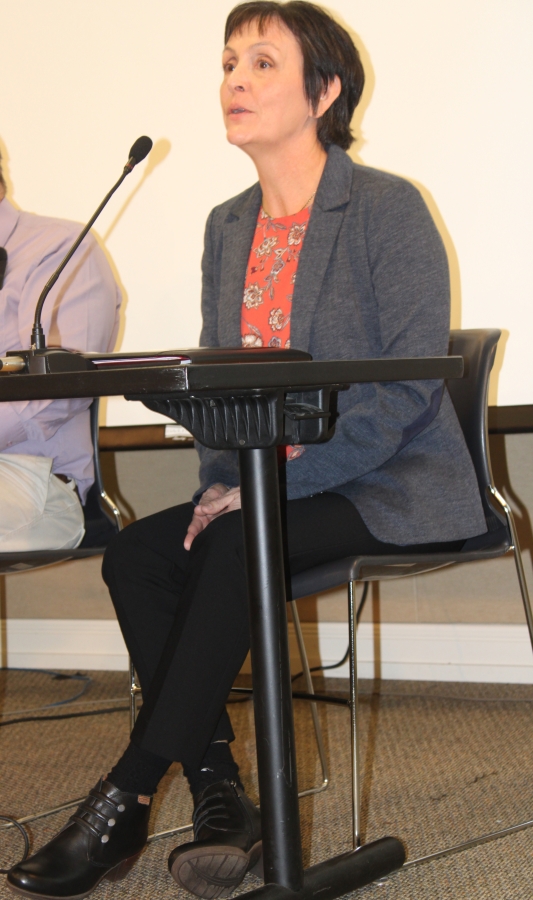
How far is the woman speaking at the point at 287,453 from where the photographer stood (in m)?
1.09

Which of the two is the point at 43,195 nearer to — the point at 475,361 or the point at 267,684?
the point at 475,361

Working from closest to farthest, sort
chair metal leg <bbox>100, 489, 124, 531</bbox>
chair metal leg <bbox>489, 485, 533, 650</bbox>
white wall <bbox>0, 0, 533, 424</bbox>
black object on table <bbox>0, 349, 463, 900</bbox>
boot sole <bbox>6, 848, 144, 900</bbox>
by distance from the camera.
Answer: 1. black object on table <bbox>0, 349, 463, 900</bbox>
2. boot sole <bbox>6, 848, 144, 900</bbox>
3. chair metal leg <bbox>489, 485, 533, 650</bbox>
4. chair metal leg <bbox>100, 489, 124, 531</bbox>
5. white wall <bbox>0, 0, 533, 424</bbox>

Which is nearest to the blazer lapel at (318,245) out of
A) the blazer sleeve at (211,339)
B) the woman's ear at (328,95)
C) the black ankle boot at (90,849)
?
the woman's ear at (328,95)

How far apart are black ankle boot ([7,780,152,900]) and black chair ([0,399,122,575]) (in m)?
0.48

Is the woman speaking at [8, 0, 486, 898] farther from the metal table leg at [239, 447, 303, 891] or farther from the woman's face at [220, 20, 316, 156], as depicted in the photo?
the metal table leg at [239, 447, 303, 891]

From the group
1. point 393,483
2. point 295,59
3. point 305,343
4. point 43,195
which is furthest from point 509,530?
point 43,195

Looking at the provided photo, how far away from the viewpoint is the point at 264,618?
90 cm

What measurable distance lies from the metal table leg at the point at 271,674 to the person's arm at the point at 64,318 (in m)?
0.78

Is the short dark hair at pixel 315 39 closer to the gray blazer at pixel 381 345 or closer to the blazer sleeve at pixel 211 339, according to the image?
the gray blazer at pixel 381 345

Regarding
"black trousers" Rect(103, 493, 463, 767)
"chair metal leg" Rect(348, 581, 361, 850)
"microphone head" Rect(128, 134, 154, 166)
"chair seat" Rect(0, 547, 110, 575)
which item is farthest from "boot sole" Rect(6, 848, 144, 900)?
"microphone head" Rect(128, 134, 154, 166)

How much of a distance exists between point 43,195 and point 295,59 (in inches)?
38.2

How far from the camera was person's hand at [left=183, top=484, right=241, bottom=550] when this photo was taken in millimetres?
1265

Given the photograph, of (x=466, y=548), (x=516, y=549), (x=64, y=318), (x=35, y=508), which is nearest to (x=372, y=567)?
(x=466, y=548)

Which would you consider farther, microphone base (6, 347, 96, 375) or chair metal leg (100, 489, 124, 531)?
chair metal leg (100, 489, 124, 531)
